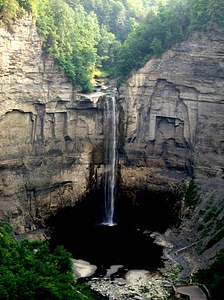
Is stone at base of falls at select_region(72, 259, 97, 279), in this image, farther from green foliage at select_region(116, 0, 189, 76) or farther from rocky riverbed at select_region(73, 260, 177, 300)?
green foliage at select_region(116, 0, 189, 76)

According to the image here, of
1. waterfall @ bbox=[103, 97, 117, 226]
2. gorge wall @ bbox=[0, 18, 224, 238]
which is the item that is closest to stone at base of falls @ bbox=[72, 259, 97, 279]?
gorge wall @ bbox=[0, 18, 224, 238]

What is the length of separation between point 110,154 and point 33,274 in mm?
29718

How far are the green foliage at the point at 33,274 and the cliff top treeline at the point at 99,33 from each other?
2321 cm

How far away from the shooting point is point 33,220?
2137 inches

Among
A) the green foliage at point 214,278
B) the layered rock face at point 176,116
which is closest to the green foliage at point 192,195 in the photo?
the layered rock face at point 176,116

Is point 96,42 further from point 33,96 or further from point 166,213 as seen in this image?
point 166,213

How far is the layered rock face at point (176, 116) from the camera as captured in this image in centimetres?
5478

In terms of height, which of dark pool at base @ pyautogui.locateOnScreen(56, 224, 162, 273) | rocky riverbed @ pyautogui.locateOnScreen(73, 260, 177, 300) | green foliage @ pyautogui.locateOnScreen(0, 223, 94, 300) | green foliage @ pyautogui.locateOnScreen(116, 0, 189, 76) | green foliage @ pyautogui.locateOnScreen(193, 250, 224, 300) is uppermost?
green foliage @ pyautogui.locateOnScreen(116, 0, 189, 76)

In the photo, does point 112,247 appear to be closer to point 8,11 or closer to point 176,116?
point 176,116

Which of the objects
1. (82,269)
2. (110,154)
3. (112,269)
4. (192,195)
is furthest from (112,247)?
(110,154)

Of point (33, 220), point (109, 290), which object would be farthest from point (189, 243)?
point (33, 220)

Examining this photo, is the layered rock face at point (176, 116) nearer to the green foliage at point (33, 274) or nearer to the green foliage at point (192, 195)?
the green foliage at point (192, 195)

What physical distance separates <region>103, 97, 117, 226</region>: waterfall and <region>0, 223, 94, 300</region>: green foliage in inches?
916

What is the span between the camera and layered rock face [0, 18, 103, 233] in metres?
50.3
